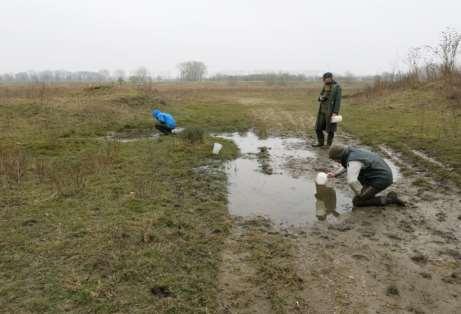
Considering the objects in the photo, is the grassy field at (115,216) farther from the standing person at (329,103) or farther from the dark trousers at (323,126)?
the standing person at (329,103)

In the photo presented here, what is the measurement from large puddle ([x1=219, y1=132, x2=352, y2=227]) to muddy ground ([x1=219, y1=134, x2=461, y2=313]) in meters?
0.28

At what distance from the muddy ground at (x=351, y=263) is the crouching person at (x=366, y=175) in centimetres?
15

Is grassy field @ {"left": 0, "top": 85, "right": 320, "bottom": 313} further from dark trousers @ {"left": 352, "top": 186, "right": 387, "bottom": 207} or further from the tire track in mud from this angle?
dark trousers @ {"left": 352, "top": 186, "right": 387, "bottom": 207}

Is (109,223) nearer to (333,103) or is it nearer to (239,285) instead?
(239,285)

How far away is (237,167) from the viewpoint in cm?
800

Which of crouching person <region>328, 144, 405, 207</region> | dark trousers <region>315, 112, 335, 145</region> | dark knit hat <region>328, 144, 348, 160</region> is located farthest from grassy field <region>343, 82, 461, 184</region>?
dark knit hat <region>328, 144, 348, 160</region>

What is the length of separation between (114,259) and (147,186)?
2.37m

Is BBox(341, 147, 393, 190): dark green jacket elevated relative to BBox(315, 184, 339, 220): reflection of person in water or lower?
elevated

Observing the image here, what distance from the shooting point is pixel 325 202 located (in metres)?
5.95

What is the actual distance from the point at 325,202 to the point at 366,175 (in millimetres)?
772

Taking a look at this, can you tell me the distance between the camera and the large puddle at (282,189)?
551 centimetres

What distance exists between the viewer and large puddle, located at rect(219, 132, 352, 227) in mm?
5508

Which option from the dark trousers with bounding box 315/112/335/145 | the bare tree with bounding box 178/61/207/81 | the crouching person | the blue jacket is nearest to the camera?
the crouching person

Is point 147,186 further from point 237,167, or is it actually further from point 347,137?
point 347,137
